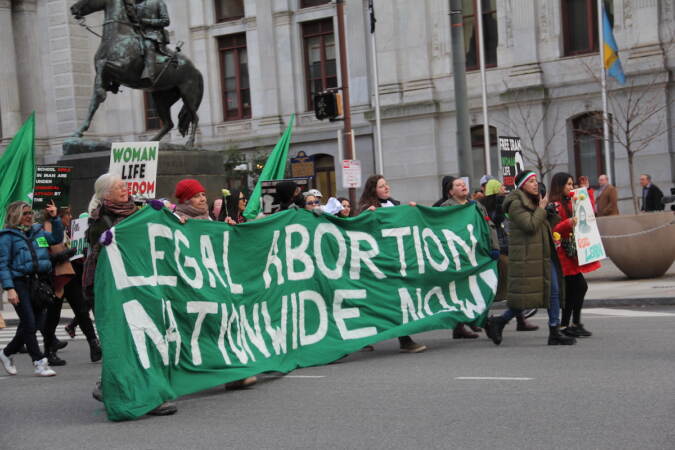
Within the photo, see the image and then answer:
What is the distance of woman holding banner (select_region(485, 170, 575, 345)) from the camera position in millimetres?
10711

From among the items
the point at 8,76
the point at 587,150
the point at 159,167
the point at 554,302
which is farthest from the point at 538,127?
the point at 8,76

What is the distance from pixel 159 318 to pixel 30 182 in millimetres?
6458

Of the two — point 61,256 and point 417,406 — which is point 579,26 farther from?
point 417,406

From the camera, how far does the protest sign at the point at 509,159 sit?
1922 cm

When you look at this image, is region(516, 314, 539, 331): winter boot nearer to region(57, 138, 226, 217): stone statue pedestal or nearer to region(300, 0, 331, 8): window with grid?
region(57, 138, 226, 217): stone statue pedestal

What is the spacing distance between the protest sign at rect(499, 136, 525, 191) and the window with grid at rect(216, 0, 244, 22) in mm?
23481

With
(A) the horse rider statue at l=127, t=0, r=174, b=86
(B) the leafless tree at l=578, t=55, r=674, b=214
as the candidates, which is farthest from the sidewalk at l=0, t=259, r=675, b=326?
(B) the leafless tree at l=578, t=55, r=674, b=214

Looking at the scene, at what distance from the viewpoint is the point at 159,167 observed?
18172 mm

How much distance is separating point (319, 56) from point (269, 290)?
3063cm

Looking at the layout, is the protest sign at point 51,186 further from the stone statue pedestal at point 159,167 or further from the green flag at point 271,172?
the green flag at point 271,172

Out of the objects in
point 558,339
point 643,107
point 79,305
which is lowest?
point 558,339

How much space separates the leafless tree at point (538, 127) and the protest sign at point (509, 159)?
1350cm

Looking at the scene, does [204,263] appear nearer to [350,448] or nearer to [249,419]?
[249,419]

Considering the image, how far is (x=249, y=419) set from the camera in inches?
305
